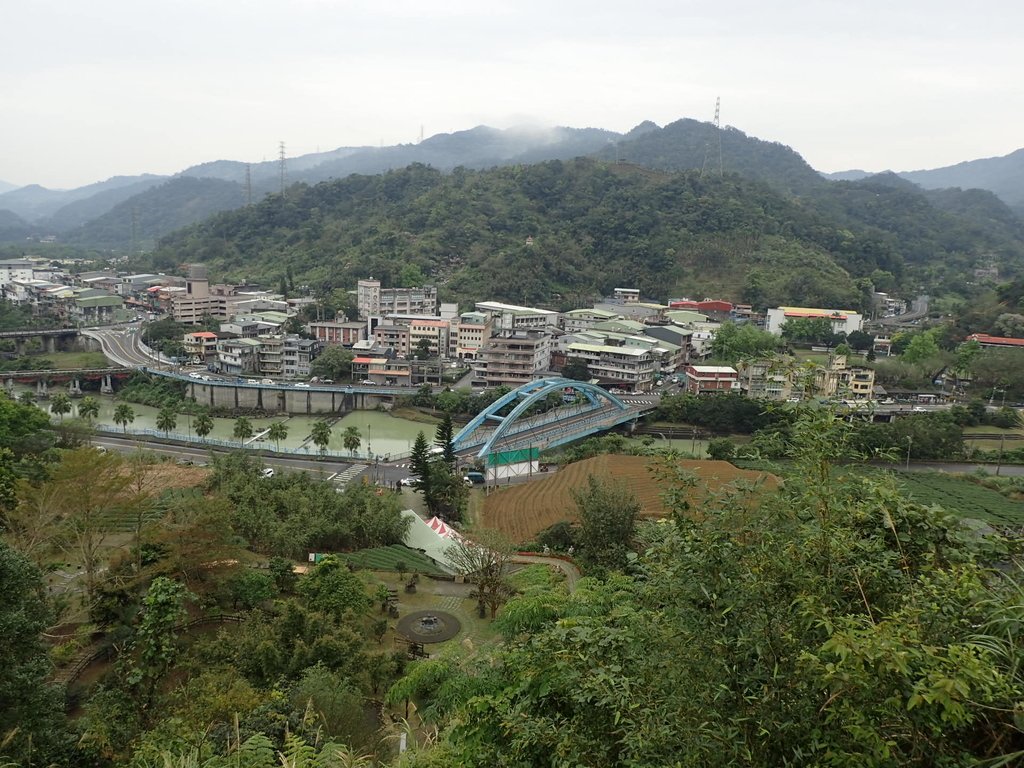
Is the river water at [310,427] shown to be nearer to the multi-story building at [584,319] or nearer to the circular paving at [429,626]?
the circular paving at [429,626]

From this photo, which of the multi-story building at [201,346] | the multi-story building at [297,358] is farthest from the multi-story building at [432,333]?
the multi-story building at [201,346]

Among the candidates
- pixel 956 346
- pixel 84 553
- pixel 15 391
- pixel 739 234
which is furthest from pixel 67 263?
pixel 956 346

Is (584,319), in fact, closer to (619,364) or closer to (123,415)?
(619,364)

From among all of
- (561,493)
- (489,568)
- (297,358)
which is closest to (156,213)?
(297,358)

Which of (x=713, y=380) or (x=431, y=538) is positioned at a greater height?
(x=713, y=380)

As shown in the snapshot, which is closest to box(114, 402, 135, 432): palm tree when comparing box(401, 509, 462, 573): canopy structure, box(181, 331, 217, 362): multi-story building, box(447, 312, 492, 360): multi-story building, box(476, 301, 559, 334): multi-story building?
box(181, 331, 217, 362): multi-story building

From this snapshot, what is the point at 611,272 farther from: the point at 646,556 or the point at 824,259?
the point at 646,556

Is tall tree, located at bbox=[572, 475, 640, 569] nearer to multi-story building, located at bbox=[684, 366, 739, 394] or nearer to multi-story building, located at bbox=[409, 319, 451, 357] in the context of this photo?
multi-story building, located at bbox=[684, 366, 739, 394]
